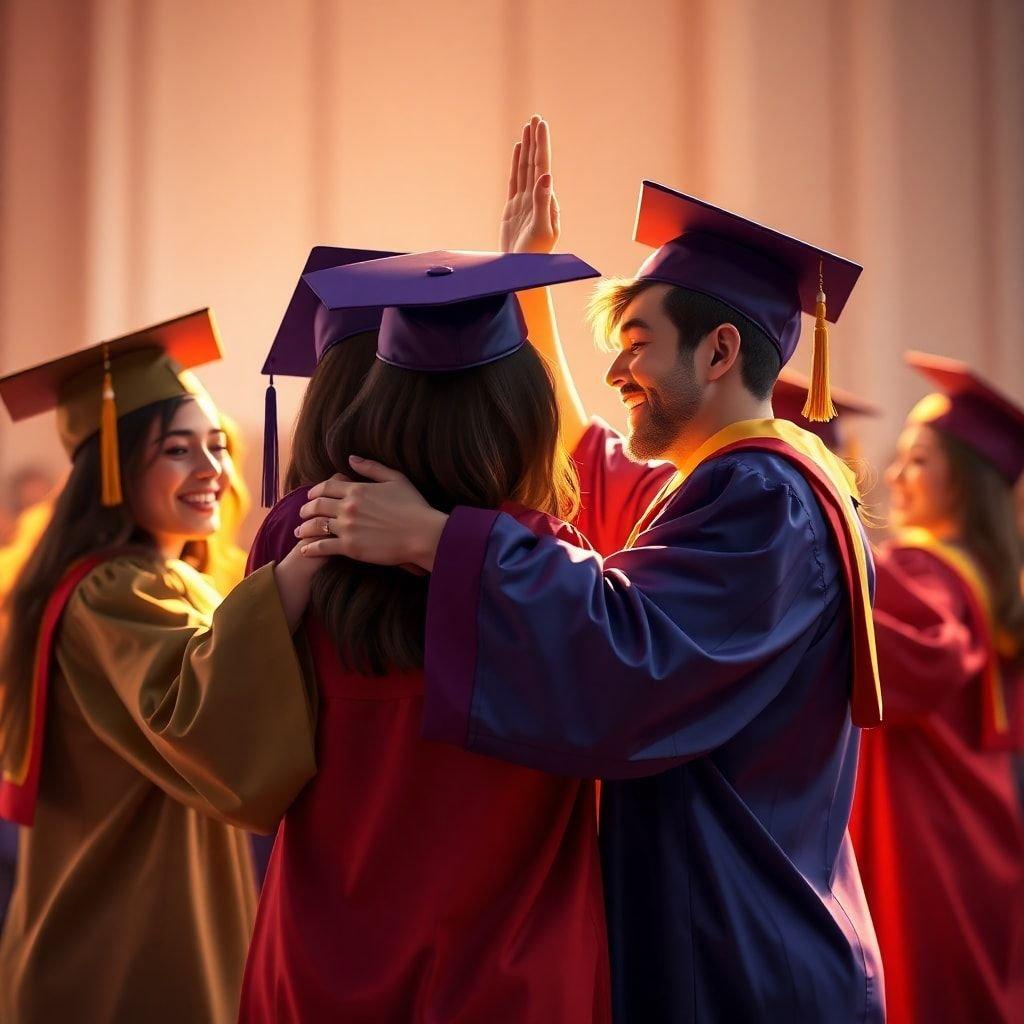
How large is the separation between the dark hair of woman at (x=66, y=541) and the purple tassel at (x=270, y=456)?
0.64 meters

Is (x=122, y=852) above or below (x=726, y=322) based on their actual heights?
below

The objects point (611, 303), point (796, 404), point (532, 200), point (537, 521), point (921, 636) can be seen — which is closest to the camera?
point (537, 521)

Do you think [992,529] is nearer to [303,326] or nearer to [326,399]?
[303,326]

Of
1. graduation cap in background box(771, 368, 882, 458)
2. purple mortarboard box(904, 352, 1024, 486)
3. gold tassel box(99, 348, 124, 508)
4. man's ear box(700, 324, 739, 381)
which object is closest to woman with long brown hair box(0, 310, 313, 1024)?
gold tassel box(99, 348, 124, 508)

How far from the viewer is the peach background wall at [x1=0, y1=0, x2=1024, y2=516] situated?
4.96m

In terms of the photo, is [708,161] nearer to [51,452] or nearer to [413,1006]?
[51,452]

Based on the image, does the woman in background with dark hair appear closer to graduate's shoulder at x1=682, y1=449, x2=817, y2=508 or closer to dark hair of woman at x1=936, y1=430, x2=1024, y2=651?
dark hair of woman at x1=936, y1=430, x2=1024, y2=651

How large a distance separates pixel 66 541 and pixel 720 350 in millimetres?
1357

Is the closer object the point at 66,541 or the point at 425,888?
the point at 425,888

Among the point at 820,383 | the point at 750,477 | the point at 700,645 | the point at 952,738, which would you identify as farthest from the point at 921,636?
the point at 700,645

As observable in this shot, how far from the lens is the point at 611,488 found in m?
2.23

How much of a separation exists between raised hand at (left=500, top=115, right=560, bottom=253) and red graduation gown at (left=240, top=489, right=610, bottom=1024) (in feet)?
2.39

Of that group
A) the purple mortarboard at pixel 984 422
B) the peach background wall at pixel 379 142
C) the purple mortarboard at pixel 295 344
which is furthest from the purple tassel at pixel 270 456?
the peach background wall at pixel 379 142

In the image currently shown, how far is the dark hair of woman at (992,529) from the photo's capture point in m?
3.40
